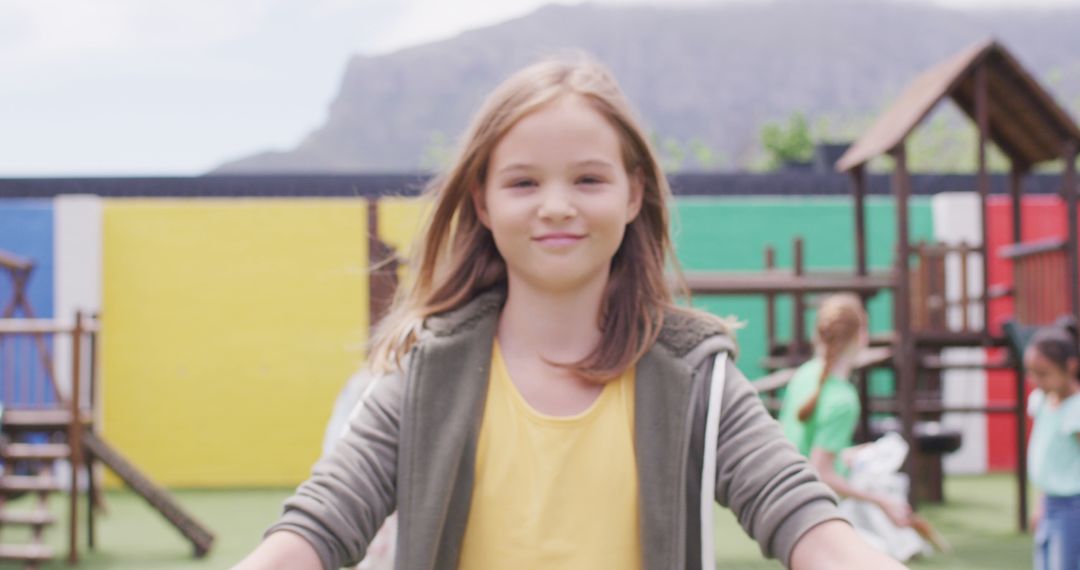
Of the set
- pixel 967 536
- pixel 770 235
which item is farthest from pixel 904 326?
pixel 770 235

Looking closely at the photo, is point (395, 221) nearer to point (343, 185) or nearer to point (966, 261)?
point (343, 185)

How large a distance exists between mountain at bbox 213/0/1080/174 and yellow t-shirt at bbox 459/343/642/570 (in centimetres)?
8157

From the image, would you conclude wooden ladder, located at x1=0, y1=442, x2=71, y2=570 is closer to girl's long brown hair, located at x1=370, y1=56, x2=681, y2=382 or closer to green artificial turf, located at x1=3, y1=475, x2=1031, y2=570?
green artificial turf, located at x1=3, y1=475, x2=1031, y2=570

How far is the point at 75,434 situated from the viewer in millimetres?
6914

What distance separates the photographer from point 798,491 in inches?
57.0

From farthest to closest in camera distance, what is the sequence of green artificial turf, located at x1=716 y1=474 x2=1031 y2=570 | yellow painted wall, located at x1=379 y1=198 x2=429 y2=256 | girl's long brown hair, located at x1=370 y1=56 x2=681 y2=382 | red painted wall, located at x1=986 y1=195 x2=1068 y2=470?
red painted wall, located at x1=986 y1=195 x2=1068 y2=470 → yellow painted wall, located at x1=379 y1=198 x2=429 y2=256 → green artificial turf, located at x1=716 y1=474 x2=1031 y2=570 → girl's long brown hair, located at x1=370 y1=56 x2=681 y2=382

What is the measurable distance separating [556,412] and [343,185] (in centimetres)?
1332

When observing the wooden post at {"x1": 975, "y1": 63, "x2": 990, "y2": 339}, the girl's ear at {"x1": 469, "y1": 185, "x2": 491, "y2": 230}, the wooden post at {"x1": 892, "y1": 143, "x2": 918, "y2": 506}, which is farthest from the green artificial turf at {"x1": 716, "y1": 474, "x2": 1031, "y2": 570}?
the girl's ear at {"x1": 469, "y1": 185, "x2": 491, "y2": 230}

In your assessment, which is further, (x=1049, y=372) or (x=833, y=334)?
(x=833, y=334)

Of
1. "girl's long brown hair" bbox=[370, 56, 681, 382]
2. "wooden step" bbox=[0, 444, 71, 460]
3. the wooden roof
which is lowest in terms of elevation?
"wooden step" bbox=[0, 444, 71, 460]

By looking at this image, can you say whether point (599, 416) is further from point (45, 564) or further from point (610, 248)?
point (45, 564)

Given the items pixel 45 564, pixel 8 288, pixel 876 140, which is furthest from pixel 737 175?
pixel 45 564

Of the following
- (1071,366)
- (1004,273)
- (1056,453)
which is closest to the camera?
(1056,453)

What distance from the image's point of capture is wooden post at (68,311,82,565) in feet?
21.9
